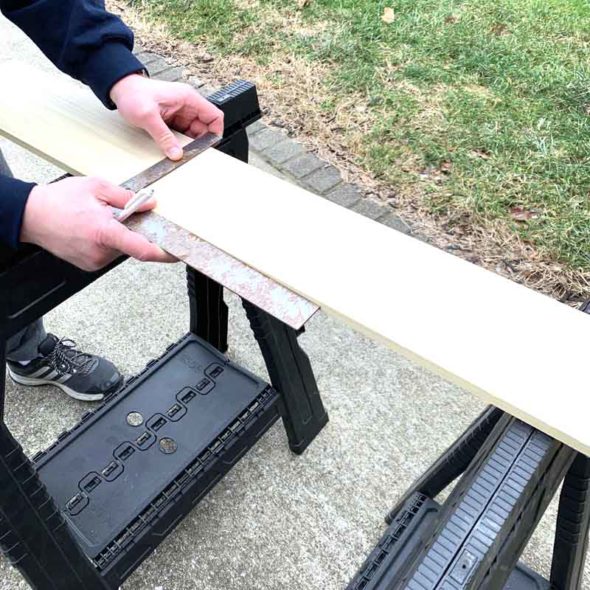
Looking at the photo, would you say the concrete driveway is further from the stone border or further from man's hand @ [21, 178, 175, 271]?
man's hand @ [21, 178, 175, 271]

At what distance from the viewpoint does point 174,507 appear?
1.76 metres

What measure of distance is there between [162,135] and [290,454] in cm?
119

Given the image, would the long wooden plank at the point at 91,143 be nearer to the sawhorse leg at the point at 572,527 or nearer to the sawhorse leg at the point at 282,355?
the sawhorse leg at the point at 282,355

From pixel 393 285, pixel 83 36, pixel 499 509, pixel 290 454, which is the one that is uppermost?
pixel 83 36

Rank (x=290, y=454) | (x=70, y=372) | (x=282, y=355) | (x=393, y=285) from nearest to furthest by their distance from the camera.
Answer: (x=393, y=285), (x=282, y=355), (x=290, y=454), (x=70, y=372)

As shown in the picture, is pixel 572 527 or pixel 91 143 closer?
pixel 572 527

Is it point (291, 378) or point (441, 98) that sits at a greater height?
point (291, 378)

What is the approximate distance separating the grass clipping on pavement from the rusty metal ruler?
67.7 inches

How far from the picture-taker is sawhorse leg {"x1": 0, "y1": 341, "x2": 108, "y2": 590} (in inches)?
52.9

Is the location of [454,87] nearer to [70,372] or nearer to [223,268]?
[70,372]

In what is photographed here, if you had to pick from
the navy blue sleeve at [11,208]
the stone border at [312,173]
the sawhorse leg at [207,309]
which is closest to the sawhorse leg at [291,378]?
the sawhorse leg at [207,309]

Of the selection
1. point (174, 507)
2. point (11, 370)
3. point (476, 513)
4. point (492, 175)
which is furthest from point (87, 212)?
point (492, 175)

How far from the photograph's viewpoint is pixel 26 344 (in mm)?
2197

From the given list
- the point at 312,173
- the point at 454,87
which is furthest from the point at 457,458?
the point at 454,87
